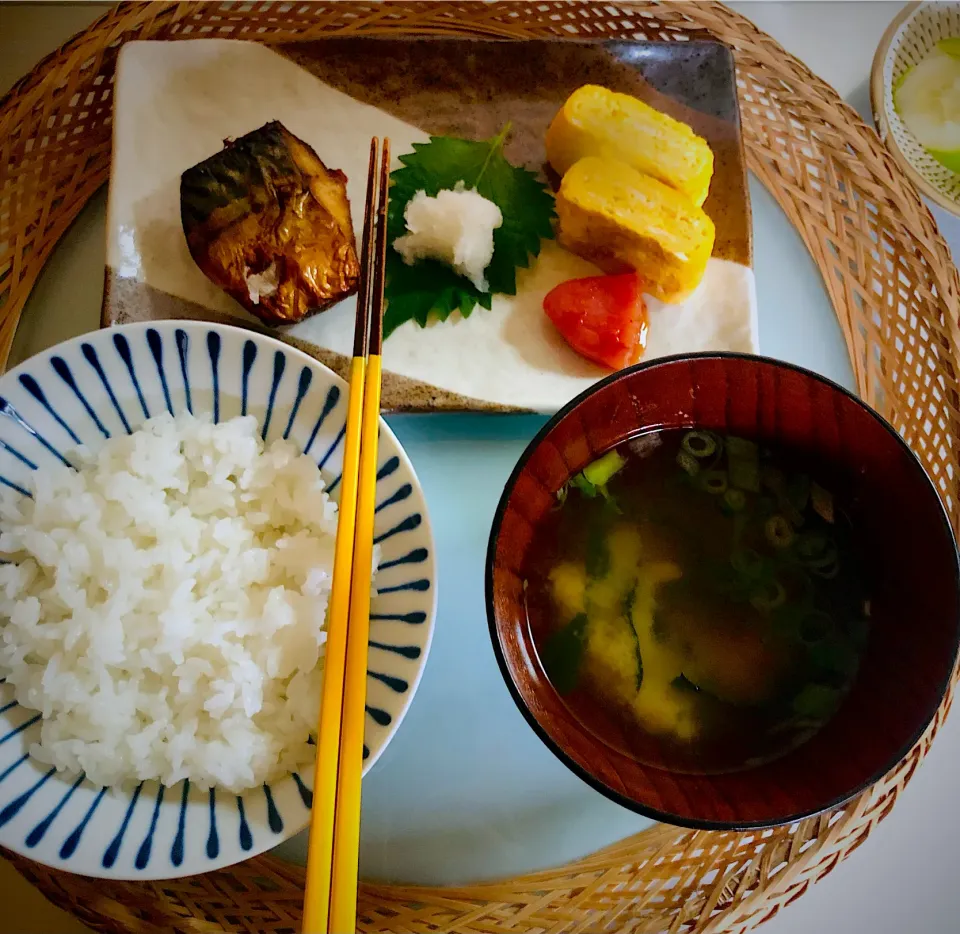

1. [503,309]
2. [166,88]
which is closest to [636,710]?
[503,309]

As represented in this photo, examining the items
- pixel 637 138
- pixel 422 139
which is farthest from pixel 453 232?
pixel 637 138

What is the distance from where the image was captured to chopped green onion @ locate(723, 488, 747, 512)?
137 centimetres

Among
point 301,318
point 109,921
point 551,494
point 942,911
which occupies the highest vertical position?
point 301,318

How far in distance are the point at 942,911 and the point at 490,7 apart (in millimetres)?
2406

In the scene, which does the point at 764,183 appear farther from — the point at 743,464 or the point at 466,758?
the point at 466,758

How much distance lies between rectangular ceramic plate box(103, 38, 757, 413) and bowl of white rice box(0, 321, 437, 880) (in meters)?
0.25

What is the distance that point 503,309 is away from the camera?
167cm

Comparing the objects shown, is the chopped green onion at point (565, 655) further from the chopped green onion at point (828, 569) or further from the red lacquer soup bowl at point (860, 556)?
the chopped green onion at point (828, 569)

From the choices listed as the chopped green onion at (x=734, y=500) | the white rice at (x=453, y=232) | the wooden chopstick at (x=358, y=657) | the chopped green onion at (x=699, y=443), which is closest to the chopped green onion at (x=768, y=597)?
the chopped green onion at (x=734, y=500)

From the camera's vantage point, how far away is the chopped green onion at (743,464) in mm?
1359

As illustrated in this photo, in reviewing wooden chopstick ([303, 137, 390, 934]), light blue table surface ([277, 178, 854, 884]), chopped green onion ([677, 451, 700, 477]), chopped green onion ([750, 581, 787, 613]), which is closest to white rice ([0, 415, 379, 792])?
wooden chopstick ([303, 137, 390, 934])

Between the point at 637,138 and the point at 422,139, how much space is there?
1.66 ft

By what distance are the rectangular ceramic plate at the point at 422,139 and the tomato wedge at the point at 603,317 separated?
4 centimetres

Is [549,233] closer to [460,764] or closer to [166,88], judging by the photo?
[166,88]
